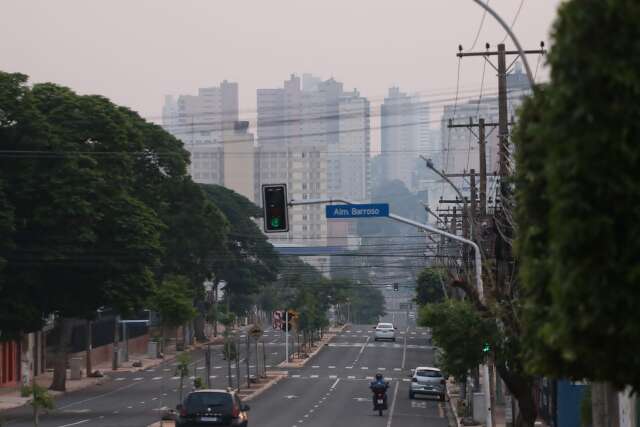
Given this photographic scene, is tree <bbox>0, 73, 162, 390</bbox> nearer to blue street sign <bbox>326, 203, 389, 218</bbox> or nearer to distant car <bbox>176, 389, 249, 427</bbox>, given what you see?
distant car <bbox>176, 389, 249, 427</bbox>

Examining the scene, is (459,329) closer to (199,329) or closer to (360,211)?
(360,211)

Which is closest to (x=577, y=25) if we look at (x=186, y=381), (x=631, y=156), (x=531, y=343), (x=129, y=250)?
(x=631, y=156)

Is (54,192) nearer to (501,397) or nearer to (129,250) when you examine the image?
(129,250)

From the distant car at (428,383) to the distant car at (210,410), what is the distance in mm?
26671

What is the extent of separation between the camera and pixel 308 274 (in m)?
174

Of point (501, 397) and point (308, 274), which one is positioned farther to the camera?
point (308, 274)

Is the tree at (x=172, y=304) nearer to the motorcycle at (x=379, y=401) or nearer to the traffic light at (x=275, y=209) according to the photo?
the motorcycle at (x=379, y=401)

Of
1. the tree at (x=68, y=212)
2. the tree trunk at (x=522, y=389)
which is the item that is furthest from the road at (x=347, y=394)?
the tree trunk at (x=522, y=389)

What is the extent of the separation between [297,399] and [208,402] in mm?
25070

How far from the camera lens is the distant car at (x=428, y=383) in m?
61.3

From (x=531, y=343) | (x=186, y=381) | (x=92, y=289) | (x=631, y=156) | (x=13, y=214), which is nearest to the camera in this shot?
(x=631, y=156)

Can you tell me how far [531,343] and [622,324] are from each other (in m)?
2.55

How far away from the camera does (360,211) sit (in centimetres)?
3491

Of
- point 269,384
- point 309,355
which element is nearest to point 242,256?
point 309,355
